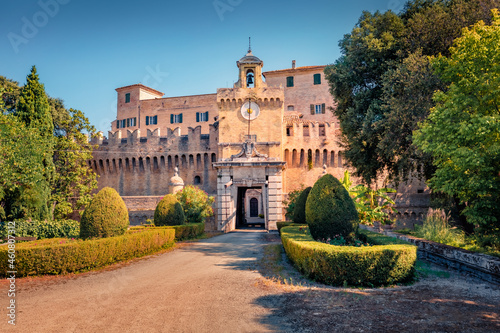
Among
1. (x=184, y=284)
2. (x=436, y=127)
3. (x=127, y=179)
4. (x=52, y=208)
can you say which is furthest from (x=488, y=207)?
(x=127, y=179)

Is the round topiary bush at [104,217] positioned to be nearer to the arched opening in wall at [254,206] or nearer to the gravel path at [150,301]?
the gravel path at [150,301]

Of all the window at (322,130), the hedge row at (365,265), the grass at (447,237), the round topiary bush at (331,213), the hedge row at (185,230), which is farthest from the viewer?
the window at (322,130)

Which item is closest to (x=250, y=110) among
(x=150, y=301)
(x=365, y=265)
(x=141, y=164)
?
(x=141, y=164)

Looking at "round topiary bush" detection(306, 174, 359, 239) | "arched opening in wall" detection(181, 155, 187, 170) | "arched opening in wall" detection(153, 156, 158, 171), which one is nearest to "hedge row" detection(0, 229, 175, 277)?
"round topiary bush" detection(306, 174, 359, 239)

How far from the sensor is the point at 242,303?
6.82 metres

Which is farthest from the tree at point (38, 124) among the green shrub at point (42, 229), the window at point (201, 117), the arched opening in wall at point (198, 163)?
the window at point (201, 117)

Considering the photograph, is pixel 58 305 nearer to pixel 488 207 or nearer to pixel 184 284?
pixel 184 284

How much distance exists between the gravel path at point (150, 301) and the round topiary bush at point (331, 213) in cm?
263

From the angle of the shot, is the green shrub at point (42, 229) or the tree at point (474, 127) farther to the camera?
the green shrub at point (42, 229)

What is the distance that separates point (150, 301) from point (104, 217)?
618cm

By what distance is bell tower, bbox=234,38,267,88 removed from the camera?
2966 cm

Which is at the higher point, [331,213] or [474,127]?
[474,127]

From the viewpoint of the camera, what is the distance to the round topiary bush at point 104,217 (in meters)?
12.0

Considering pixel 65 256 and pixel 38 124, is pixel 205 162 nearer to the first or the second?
pixel 38 124
